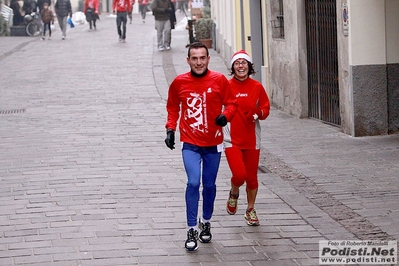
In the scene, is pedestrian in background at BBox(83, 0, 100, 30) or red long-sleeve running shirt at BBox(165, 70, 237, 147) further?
pedestrian in background at BBox(83, 0, 100, 30)

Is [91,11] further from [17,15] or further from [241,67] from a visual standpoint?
[241,67]

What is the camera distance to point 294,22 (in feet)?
46.3

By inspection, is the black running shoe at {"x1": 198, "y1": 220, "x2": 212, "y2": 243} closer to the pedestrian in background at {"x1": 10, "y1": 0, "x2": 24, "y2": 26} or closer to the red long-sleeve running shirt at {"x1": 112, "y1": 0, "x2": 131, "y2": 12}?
the red long-sleeve running shirt at {"x1": 112, "y1": 0, "x2": 131, "y2": 12}

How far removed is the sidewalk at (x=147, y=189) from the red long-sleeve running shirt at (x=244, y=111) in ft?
2.44

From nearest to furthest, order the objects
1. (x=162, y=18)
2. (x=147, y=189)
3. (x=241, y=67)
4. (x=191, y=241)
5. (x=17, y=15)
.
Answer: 1. (x=191, y=241)
2. (x=241, y=67)
3. (x=147, y=189)
4. (x=162, y=18)
5. (x=17, y=15)

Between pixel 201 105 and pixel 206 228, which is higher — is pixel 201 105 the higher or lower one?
the higher one

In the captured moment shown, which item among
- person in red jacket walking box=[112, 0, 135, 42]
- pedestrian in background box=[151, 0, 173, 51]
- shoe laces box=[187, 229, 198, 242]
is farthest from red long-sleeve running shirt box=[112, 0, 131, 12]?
shoe laces box=[187, 229, 198, 242]

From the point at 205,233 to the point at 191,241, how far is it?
0.31m

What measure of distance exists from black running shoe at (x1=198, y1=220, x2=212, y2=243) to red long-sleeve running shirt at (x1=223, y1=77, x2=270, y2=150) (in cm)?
73

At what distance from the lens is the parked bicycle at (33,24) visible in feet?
113

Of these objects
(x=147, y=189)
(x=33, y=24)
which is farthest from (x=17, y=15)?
(x=147, y=189)

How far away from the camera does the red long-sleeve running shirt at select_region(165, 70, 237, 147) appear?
6785 millimetres

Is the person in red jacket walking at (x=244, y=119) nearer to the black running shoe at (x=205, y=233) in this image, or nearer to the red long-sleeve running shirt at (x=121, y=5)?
the black running shoe at (x=205, y=233)

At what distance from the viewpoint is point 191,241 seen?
6656 millimetres
